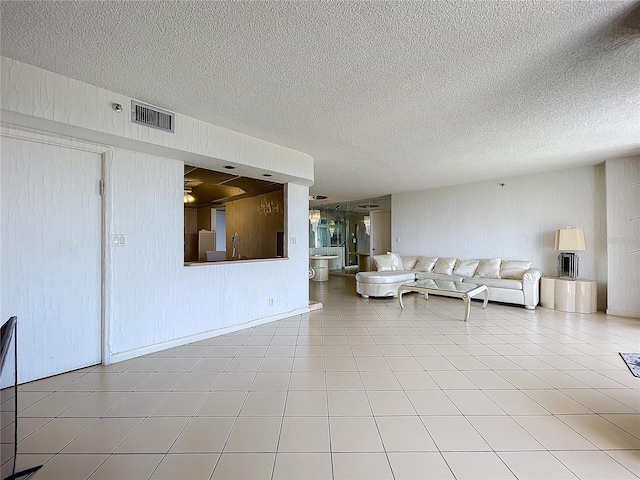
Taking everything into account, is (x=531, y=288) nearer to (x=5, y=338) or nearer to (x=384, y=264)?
(x=384, y=264)

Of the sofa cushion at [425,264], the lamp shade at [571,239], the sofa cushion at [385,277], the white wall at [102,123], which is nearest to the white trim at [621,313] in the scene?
the lamp shade at [571,239]

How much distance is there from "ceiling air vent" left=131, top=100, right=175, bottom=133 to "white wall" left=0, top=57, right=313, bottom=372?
0.19 feet

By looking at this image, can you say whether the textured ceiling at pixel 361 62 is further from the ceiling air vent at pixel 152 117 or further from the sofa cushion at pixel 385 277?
the sofa cushion at pixel 385 277

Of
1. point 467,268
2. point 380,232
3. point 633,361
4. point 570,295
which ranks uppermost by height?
point 380,232

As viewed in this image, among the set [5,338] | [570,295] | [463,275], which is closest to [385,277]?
[463,275]

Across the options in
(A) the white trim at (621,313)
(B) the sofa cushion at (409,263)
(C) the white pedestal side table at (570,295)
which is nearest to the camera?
(A) the white trim at (621,313)

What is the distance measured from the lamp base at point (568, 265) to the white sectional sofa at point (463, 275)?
1.11ft

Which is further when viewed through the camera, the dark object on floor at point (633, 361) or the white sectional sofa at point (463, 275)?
the white sectional sofa at point (463, 275)

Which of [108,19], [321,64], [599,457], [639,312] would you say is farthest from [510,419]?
[639,312]

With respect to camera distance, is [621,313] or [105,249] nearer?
[105,249]

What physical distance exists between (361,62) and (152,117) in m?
2.08

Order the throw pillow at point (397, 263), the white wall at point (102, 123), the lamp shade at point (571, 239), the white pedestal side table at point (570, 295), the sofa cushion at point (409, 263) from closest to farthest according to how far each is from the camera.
Result: the white wall at point (102, 123) → the white pedestal side table at point (570, 295) → the lamp shade at point (571, 239) → the throw pillow at point (397, 263) → the sofa cushion at point (409, 263)

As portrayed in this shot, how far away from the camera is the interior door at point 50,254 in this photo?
2.38 m

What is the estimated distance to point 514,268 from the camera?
18.8ft
